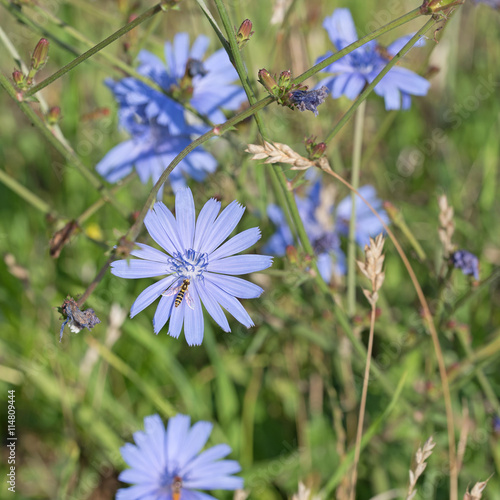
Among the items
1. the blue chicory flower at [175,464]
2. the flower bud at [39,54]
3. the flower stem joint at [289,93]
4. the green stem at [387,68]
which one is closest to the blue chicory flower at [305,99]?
the flower stem joint at [289,93]

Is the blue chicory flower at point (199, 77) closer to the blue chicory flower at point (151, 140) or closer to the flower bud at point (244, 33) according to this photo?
the blue chicory flower at point (151, 140)

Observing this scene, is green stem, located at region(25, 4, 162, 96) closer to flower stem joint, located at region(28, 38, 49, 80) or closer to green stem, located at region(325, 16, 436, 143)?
flower stem joint, located at region(28, 38, 49, 80)

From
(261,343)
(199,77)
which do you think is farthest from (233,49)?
(261,343)

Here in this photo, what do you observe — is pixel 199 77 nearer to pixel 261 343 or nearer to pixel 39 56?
pixel 39 56

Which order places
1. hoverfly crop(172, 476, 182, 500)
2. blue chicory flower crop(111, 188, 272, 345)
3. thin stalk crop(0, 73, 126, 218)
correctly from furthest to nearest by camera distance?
hoverfly crop(172, 476, 182, 500), thin stalk crop(0, 73, 126, 218), blue chicory flower crop(111, 188, 272, 345)

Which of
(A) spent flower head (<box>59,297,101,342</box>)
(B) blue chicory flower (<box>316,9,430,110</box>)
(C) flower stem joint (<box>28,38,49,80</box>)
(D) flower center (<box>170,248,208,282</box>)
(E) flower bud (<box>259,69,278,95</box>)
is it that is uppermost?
(B) blue chicory flower (<box>316,9,430,110</box>)

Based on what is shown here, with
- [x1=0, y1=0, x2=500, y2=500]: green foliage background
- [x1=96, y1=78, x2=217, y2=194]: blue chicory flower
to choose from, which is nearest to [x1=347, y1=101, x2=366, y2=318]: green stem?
[x1=0, y1=0, x2=500, y2=500]: green foliage background
